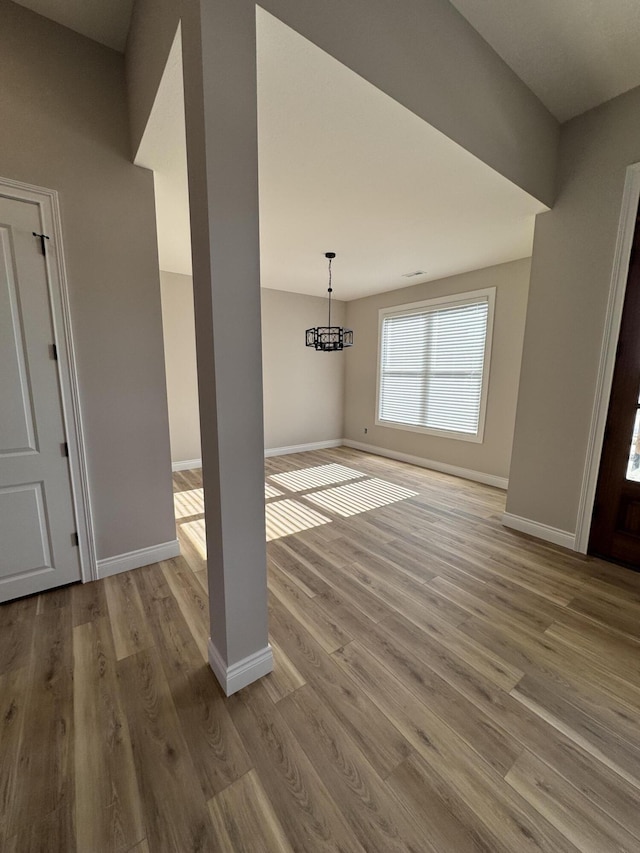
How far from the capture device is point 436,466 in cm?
495

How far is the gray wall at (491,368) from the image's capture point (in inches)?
156

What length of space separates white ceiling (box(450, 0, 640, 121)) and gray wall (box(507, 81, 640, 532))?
0.82ft

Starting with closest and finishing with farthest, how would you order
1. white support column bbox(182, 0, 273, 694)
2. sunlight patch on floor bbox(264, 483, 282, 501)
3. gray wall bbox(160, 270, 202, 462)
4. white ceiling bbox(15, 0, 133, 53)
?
white support column bbox(182, 0, 273, 694), white ceiling bbox(15, 0, 133, 53), sunlight patch on floor bbox(264, 483, 282, 501), gray wall bbox(160, 270, 202, 462)

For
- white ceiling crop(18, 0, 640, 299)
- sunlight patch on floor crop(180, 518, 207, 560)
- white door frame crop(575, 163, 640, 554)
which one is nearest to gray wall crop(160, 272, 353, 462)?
white ceiling crop(18, 0, 640, 299)

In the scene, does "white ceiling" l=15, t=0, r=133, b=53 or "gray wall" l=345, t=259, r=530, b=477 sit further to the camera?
"gray wall" l=345, t=259, r=530, b=477

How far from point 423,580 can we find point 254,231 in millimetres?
2273

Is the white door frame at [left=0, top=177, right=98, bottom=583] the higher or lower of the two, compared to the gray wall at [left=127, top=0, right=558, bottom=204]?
lower

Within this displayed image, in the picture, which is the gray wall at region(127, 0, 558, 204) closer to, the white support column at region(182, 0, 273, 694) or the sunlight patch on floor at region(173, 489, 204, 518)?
the white support column at region(182, 0, 273, 694)

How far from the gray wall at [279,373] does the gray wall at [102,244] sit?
2.45 m

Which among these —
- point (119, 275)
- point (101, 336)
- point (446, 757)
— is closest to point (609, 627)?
point (446, 757)

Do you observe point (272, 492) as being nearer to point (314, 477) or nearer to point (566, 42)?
point (314, 477)

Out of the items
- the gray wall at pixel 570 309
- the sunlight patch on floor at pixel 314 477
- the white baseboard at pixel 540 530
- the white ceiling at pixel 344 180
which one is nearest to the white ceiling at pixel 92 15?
the white ceiling at pixel 344 180

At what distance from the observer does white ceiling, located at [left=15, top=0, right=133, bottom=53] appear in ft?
5.56

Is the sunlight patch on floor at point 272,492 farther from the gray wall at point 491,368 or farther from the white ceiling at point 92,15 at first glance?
the white ceiling at point 92,15
